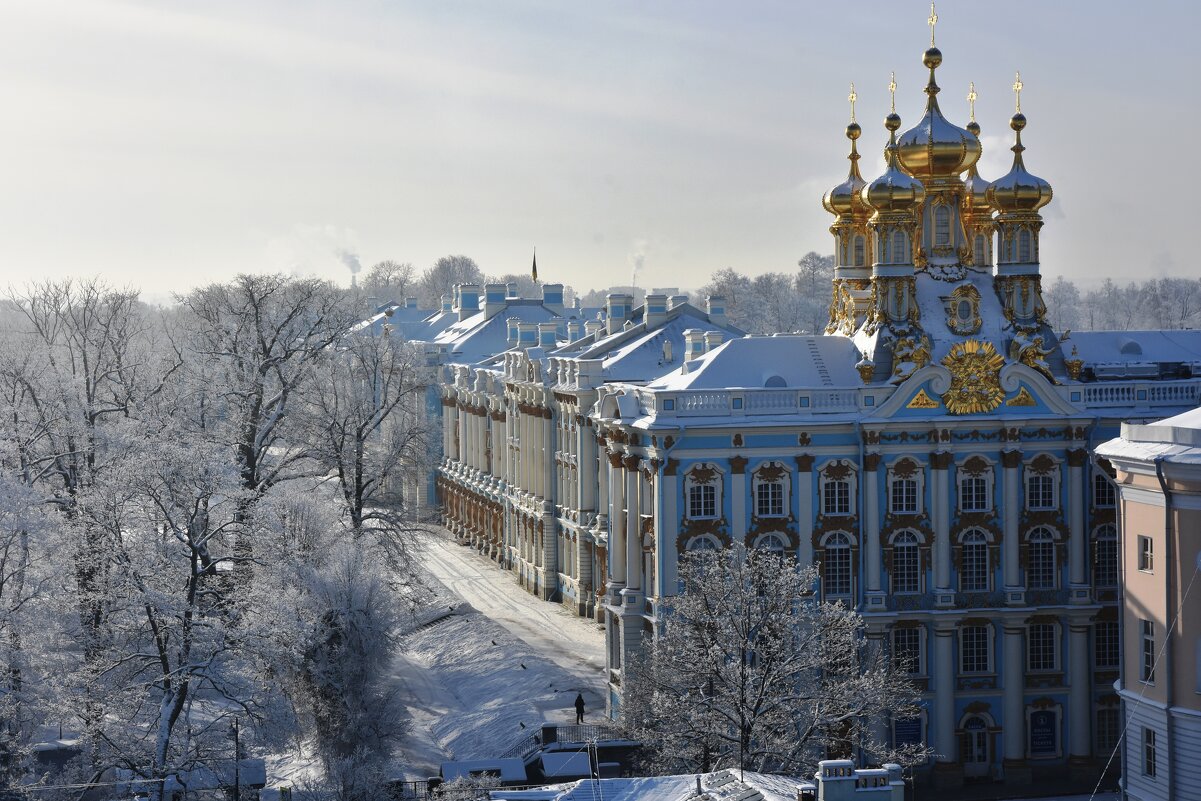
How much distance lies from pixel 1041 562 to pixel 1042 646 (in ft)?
7.07

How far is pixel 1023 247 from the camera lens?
45438 millimetres

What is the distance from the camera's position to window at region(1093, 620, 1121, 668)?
4425 cm

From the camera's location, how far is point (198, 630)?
39312mm

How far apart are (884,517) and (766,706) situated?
896 cm

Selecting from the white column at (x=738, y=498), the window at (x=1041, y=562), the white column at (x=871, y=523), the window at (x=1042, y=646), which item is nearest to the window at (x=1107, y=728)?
the window at (x=1042, y=646)

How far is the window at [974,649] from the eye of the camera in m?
43.8

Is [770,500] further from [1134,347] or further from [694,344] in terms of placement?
[1134,347]

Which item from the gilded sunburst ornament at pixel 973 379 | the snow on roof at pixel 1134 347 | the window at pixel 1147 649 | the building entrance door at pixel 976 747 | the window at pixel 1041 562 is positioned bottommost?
the building entrance door at pixel 976 747

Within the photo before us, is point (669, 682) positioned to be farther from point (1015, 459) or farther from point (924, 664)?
point (1015, 459)

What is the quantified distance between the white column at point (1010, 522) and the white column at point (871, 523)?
327cm

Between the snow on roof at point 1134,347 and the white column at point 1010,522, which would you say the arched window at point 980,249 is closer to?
the snow on roof at point 1134,347

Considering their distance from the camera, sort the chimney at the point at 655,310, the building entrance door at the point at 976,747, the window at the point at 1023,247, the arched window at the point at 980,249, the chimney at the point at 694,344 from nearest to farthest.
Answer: the building entrance door at the point at 976,747, the window at the point at 1023,247, the arched window at the point at 980,249, the chimney at the point at 694,344, the chimney at the point at 655,310

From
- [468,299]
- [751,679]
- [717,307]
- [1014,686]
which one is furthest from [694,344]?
[468,299]

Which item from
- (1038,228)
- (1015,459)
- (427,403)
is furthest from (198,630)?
(427,403)
